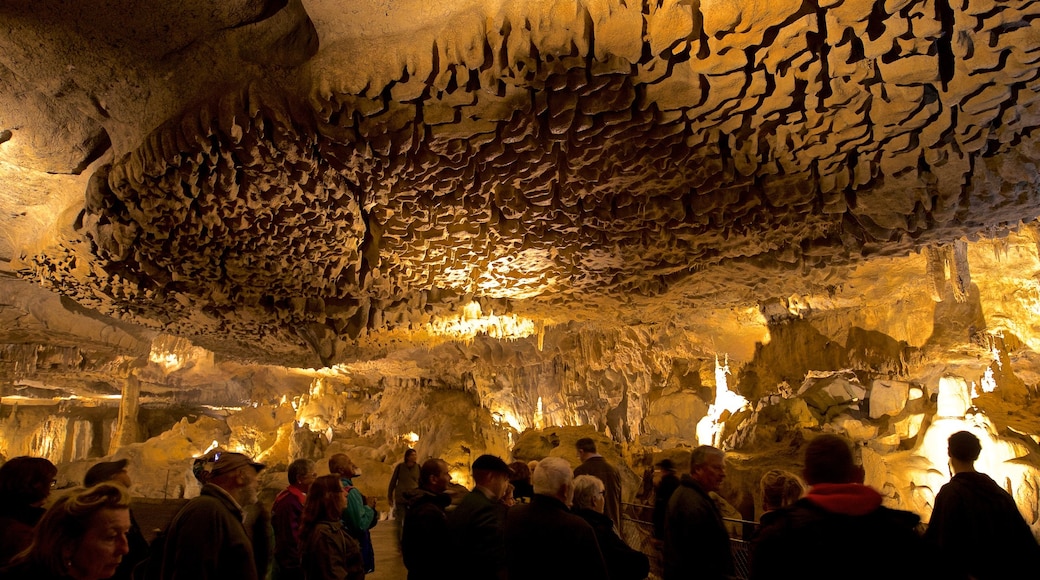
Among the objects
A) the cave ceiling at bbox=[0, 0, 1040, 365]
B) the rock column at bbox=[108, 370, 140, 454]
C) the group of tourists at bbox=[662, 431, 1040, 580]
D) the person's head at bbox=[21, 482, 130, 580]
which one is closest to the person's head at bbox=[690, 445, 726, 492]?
the group of tourists at bbox=[662, 431, 1040, 580]

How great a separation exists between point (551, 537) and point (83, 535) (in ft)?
4.89

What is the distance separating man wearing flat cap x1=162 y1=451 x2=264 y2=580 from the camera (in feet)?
7.46

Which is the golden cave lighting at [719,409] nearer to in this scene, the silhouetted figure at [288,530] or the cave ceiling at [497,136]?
the cave ceiling at [497,136]

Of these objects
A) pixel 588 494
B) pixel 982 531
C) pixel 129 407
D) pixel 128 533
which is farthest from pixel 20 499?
pixel 129 407

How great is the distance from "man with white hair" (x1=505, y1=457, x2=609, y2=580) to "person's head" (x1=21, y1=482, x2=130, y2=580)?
1.35 metres

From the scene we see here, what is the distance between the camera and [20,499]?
2311 mm

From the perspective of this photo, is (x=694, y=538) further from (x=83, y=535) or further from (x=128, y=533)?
(x=128, y=533)

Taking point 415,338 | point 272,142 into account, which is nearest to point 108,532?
point 272,142

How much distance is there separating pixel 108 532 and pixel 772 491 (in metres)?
2.88

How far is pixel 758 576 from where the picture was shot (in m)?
1.79

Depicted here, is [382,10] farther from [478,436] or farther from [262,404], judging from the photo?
[262,404]

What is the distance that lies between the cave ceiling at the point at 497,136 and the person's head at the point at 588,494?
1.94 metres

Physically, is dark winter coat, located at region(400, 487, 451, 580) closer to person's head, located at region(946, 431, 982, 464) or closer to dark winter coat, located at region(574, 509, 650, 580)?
dark winter coat, located at region(574, 509, 650, 580)

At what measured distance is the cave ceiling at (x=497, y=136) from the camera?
2.95 metres
